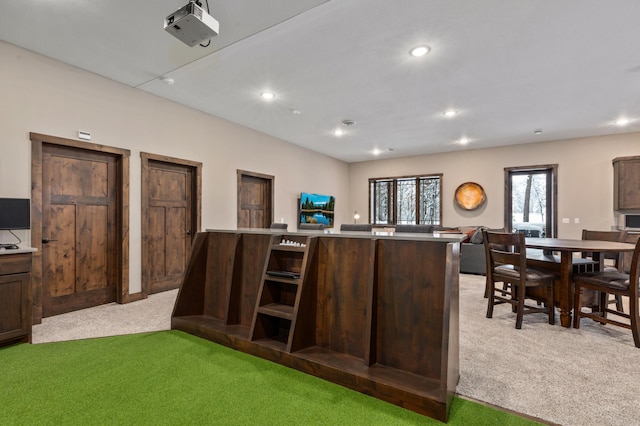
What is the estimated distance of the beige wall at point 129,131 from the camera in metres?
3.20

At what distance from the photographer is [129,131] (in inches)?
164

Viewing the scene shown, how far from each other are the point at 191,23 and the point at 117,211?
116 inches

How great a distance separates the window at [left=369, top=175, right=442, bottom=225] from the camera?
8.27 meters

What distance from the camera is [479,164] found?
25.0ft

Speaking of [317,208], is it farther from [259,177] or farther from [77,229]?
[77,229]

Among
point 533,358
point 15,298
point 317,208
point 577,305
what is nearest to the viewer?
point 533,358

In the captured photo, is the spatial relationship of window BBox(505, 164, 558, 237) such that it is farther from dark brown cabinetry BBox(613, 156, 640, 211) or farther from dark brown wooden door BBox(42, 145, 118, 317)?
dark brown wooden door BBox(42, 145, 118, 317)

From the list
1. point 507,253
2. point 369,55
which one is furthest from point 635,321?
point 369,55

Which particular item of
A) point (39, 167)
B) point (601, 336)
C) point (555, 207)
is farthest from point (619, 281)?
point (39, 167)

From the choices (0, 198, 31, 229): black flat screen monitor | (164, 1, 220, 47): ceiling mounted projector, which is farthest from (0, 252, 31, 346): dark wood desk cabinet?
(164, 1, 220, 47): ceiling mounted projector

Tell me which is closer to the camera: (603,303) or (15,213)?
(15,213)

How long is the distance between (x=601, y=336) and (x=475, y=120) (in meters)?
3.71

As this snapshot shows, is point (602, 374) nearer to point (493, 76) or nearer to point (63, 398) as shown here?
point (493, 76)

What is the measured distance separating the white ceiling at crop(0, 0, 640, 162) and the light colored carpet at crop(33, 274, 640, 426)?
284 cm
